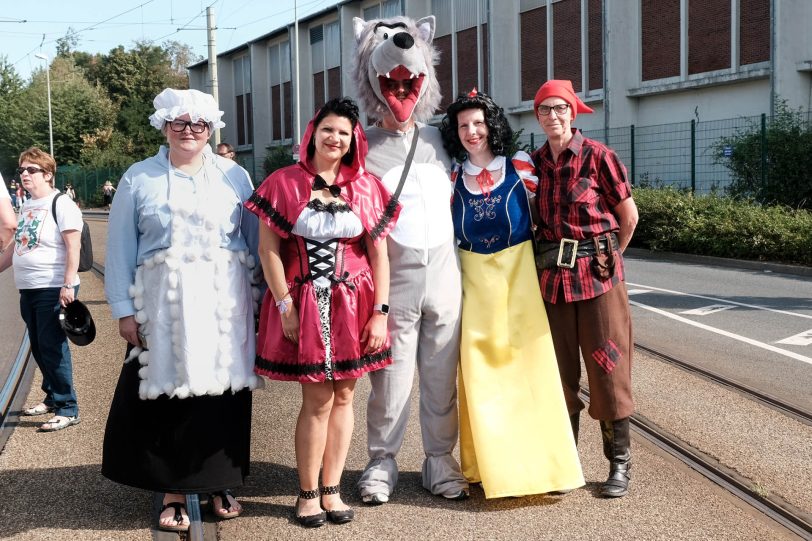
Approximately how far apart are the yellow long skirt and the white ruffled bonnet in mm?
1376

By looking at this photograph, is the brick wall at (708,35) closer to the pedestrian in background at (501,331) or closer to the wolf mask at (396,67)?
the wolf mask at (396,67)

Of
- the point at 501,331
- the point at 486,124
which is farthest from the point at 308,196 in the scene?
the point at 501,331

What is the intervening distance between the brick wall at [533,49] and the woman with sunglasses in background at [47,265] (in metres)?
27.2

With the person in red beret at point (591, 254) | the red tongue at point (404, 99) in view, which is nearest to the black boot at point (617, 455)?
the person in red beret at point (591, 254)

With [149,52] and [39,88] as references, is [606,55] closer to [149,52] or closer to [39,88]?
[39,88]

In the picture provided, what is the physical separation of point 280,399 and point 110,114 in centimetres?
6501

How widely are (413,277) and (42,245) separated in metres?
2.84

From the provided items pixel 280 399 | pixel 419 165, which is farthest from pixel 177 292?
pixel 280 399

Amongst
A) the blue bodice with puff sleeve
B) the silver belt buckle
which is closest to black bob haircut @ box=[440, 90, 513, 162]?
the blue bodice with puff sleeve

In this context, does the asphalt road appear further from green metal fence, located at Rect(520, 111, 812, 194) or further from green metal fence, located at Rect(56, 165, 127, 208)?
green metal fence, located at Rect(56, 165, 127, 208)

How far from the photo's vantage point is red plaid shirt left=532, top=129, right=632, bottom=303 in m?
4.58

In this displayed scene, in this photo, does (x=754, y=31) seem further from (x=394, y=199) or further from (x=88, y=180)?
(x=88, y=180)

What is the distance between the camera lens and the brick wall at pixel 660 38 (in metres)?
27.1

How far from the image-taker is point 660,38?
2767 centimetres
